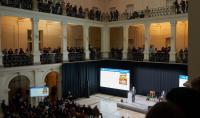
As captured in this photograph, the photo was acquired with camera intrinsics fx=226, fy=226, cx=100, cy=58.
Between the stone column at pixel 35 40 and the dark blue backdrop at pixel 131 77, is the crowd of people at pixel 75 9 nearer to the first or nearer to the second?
the stone column at pixel 35 40

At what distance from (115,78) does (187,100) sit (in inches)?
855

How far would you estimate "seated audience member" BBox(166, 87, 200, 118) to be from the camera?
144 cm

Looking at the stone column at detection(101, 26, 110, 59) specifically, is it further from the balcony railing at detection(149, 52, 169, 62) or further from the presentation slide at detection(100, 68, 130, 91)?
the balcony railing at detection(149, 52, 169, 62)

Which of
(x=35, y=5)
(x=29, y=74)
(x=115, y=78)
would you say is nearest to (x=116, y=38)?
(x=115, y=78)

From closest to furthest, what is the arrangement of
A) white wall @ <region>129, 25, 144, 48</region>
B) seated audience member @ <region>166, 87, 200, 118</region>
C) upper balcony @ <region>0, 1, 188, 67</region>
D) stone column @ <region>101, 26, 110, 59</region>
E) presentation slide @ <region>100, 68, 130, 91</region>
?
seated audience member @ <region>166, 87, 200, 118</region> < upper balcony @ <region>0, 1, 188, 67</region> < presentation slide @ <region>100, 68, 130, 91</region> < stone column @ <region>101, 26, 110, 59</region> < white wall @ <region>129, 25, 144, 48</region>

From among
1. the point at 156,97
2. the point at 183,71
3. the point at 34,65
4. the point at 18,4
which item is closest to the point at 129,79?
the point at 156,97

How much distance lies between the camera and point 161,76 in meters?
20.6

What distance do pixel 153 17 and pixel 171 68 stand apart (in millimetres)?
5066

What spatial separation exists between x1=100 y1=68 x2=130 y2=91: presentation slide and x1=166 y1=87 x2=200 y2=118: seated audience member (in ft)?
67.8

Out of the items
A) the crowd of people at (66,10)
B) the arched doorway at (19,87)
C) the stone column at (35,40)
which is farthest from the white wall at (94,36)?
the arched doorway at (19,87)

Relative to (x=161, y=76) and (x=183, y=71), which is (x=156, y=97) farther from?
(x=183, y=71)

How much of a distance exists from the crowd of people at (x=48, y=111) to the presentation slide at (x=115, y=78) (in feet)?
22.9

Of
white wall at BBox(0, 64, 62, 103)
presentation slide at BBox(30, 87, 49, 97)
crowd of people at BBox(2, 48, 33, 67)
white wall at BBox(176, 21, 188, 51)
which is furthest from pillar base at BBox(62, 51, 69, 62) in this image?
white wall at BBox(176, 21, 188, 51)

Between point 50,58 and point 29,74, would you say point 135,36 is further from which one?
point 29,74
